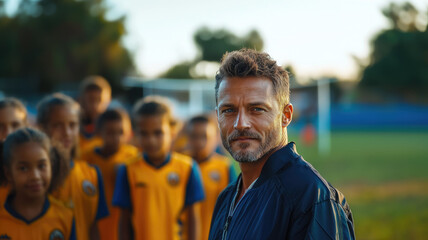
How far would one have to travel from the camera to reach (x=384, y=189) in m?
10.5

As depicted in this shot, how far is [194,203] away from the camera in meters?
3.51

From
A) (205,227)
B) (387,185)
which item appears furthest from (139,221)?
(387,185)

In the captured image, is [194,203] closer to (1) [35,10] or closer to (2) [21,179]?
(2) [21,179]

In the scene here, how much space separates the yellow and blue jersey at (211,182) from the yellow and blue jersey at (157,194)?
645 mm

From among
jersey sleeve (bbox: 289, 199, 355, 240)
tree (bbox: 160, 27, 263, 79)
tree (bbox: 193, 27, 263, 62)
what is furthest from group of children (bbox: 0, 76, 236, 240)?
tree (bbox: 193, 27, 263, 62)

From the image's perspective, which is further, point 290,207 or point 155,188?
point 155,188

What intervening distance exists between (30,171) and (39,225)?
33cm

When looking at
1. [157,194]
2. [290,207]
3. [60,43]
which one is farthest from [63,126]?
A: [60,43]

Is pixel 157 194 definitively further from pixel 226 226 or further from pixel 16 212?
pixel 226 226

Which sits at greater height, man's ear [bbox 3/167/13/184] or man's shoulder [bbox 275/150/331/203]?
man's shoulder [bbox 275/150/331/203]

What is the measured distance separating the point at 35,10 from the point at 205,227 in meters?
39.5

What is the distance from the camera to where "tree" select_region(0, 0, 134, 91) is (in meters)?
37.1

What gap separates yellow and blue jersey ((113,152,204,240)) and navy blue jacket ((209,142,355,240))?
1572mm

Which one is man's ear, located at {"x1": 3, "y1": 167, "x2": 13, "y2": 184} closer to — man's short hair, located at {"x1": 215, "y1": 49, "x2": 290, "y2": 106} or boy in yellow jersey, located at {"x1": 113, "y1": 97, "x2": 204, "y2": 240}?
boy in yellow jersey, located at {"x1": 113, "y1": 97, "x2": 204, "y2": 240}
